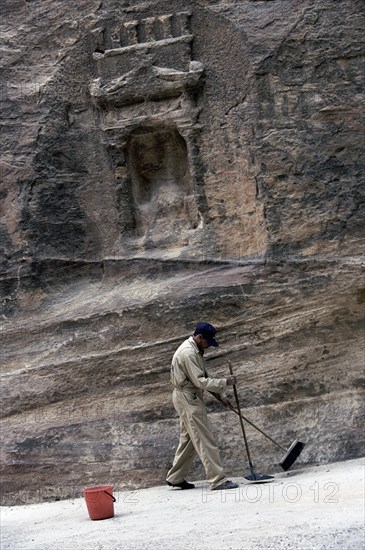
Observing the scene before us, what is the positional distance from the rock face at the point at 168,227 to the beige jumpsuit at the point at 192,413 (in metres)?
0.60

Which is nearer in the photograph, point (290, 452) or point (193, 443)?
point (193, 443)

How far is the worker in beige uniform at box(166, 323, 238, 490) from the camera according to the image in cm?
961

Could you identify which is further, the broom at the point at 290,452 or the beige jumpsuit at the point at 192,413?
the broom at the point at 290,452

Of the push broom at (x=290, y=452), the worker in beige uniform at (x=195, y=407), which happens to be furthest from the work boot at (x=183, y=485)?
the push broom at (x=290, y=452)

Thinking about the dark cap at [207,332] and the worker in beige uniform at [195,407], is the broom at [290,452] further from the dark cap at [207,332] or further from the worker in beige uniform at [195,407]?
the dark cap at [207,332]

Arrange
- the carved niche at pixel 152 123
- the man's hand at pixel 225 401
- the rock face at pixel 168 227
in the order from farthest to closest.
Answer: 1. the carved niche at pixel 152 123
2. the rock face at pixel 168 227
3. the man's hand at pixel 225 401

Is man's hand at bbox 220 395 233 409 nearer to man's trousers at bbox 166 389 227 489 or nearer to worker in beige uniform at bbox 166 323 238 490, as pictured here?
worker in beige uniform at bbox 166 323 238 490

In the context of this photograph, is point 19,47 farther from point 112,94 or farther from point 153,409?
point 153,409

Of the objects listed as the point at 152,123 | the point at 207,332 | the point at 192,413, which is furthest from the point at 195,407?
the point at 152,123

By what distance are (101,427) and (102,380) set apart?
0.48 metres

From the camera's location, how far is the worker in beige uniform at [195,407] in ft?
31.5

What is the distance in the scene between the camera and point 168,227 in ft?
38.0

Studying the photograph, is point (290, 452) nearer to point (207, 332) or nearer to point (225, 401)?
point (225, 401)

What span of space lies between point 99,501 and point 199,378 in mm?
1360
